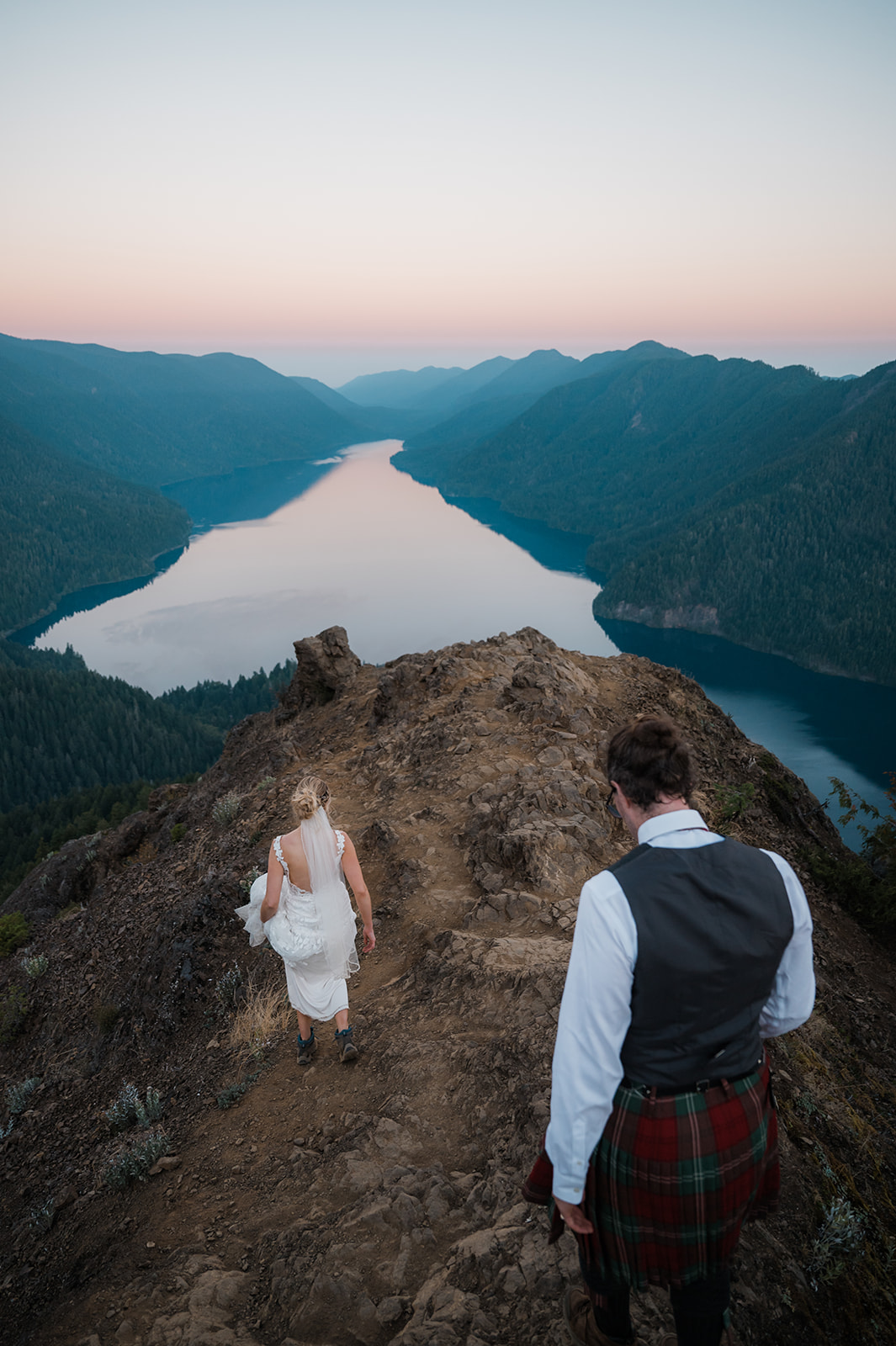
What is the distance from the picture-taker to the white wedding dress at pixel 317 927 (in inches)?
202

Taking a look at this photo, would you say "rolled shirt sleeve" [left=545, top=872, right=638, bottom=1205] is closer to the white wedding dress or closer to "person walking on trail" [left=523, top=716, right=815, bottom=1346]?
"person walking on trail" [left=523, top=716, right=815, bottom=1346]

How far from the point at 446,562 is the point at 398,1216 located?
151 metres

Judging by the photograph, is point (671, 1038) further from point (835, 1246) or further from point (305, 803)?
point (305, 803)

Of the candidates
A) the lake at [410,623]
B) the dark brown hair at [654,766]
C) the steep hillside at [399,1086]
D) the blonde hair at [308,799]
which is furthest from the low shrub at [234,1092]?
the lake at [410,623]

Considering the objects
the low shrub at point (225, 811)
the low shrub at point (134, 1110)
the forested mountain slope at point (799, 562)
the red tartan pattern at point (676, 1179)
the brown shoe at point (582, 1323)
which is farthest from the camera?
the forested mountain slope at point (799, 562)

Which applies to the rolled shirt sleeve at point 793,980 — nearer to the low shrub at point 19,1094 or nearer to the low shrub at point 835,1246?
the low shrub at point 835,1246

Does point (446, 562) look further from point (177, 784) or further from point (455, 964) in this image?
point (455, 964)

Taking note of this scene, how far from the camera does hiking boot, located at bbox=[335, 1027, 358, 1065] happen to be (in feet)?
17.3

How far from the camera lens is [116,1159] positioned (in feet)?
16.5

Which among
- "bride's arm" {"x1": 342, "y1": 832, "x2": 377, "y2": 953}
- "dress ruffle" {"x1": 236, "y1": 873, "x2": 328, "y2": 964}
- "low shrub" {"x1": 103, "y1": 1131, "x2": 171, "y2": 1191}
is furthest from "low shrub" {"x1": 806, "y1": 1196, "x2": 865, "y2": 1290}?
"low shrub" {"x1": 103, "y1": 1131, "x2": 171, "y2": 1191}

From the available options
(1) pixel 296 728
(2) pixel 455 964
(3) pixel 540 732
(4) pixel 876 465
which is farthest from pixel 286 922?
(4) pixel 876 465

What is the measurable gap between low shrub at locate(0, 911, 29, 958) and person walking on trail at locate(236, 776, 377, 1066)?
10.4 metres

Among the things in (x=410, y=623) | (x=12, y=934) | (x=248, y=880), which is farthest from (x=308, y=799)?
(x=410, y=623)

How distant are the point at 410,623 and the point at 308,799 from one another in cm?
11067
